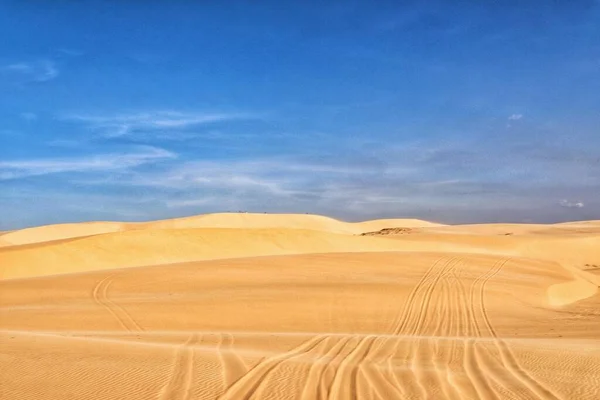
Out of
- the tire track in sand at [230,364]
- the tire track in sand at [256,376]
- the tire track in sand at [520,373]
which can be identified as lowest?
the tire track in sand at [520,373]

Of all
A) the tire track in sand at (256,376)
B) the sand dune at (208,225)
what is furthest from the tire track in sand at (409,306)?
the sand dune at (208,225)

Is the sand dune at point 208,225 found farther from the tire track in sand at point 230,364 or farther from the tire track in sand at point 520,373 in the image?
the tire track in sand at point 230,364

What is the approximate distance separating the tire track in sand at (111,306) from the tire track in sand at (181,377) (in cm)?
702

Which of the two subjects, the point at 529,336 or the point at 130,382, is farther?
the point at 529,336

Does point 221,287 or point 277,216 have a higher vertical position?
point 277,216

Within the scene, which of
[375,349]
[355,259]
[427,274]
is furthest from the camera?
[355,259]

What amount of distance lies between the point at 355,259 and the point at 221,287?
9.69 metres

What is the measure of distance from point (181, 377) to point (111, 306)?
1314 cm

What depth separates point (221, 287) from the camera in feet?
81.1

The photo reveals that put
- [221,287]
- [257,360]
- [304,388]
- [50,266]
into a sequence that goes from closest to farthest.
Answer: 1. [304,388]
2. [257,360]
3. [221,287]
4. [50,266]

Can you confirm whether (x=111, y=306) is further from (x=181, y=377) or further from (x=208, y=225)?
(x=208, y=225)

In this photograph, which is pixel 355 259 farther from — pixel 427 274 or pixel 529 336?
pixel 529 336

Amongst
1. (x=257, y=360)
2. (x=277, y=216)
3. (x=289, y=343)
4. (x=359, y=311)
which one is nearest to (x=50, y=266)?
(x=359, y=311)

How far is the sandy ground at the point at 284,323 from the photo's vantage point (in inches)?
336
